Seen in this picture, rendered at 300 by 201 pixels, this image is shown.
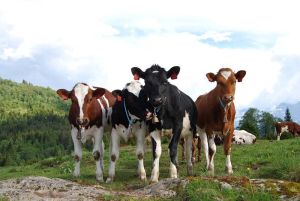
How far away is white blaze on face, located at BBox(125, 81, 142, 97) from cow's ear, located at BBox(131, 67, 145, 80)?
836 millimetres

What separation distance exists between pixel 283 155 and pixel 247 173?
14.7 ft

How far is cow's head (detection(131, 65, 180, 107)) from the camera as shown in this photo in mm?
12314

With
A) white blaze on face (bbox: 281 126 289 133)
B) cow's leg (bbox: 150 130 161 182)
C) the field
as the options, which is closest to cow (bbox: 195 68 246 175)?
the field

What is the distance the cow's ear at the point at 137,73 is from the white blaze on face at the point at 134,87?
0.84 metres

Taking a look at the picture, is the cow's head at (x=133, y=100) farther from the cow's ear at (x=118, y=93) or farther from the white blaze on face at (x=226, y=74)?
the white blaze on face at (x=226, y=74)

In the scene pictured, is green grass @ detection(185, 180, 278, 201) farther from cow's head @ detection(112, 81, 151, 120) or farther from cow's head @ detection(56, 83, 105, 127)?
cow's head @ detection(56, 83, 105, 127)

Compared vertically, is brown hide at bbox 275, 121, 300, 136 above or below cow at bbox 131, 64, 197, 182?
above

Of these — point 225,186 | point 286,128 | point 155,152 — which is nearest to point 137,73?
point 155,152

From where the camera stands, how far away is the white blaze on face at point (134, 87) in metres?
14.2

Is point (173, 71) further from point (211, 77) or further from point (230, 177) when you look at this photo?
point (230, 177)

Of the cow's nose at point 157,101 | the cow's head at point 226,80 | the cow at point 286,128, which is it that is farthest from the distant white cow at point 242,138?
the cow's nose at point 157,101

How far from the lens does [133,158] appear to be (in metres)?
22.8

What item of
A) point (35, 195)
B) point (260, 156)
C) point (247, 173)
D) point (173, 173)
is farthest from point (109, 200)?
point (260, 156)

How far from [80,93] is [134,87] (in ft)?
5.40
